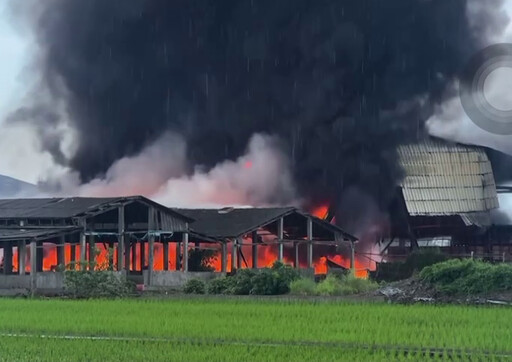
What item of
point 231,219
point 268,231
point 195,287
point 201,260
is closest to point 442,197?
point 268,231

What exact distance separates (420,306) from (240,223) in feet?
76.3

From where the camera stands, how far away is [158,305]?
3644 centimetres

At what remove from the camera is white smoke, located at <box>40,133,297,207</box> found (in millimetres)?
66625

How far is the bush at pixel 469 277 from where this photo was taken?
36969mm

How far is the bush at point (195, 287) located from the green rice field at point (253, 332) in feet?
30.2

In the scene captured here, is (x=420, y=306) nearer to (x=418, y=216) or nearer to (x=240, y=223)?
(x=240, y=223)

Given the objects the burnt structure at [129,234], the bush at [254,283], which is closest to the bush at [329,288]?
the bush at [254,283]

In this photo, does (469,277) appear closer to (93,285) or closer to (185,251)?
(93,285)

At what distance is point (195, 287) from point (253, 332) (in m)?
19.6

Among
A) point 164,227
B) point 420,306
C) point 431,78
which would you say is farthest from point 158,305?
point 431,78

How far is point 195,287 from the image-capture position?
4622 cm

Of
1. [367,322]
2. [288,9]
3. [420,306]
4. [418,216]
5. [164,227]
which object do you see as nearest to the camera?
[367,322]

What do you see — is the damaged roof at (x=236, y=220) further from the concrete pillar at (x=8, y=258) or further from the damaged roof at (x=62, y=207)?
the concrete pillar at (x=8, y=258)

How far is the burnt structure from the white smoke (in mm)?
3160
